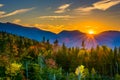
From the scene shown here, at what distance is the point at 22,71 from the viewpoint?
379 feet

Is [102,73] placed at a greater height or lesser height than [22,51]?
lesser

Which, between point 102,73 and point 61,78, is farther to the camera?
point 102,73

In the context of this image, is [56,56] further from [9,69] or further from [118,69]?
[9,69]

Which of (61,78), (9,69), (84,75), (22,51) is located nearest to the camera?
(9,69)

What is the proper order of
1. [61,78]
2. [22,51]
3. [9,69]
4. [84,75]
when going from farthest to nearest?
[22,51], [84,75], [61,78], [9,69]

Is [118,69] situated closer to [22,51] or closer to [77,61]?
[77,61]

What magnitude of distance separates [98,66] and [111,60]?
755 cm

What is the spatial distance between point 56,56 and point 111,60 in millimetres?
28814

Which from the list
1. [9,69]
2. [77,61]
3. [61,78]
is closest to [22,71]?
[9,69]

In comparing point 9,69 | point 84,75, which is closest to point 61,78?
point 84,75

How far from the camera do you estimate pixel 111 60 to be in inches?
6713

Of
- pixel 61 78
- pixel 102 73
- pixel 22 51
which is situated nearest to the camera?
pixel 61 78

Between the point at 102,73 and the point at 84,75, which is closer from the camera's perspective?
the point at 84,75

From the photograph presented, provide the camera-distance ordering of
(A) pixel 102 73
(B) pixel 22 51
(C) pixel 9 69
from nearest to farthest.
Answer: (C) pixel 9 69
(A) pixel 102 73
(B) pixel 22 51
